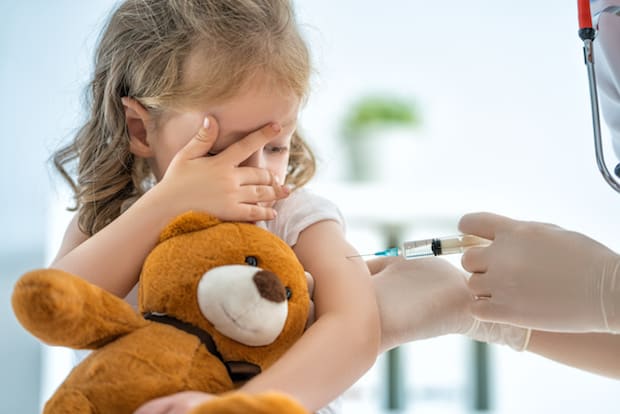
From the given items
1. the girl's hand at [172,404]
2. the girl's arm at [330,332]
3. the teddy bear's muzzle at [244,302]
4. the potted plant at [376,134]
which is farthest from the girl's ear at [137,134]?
the potted plant at [376,134]

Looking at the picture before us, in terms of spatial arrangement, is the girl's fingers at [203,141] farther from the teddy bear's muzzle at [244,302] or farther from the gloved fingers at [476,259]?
the gloved fingers at [476,259]

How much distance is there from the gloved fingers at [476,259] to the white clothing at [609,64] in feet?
1.70

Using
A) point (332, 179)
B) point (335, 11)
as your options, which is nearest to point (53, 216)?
point (332, 179)

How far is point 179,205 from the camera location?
2.86 ft

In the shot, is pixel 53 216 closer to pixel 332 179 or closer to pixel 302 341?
pixel 332 179

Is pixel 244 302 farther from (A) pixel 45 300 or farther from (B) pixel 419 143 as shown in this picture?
(B) pixel 419 143

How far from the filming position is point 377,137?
2607 mm

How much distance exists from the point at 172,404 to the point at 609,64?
107 centimetres

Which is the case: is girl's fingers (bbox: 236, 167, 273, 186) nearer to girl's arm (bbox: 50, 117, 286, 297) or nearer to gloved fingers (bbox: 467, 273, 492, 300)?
girl's arm (bbox: 50, 117, 286, 297)

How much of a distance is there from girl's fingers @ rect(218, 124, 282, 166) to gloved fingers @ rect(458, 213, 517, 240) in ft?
1.06

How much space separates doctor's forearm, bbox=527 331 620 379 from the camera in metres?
1.04

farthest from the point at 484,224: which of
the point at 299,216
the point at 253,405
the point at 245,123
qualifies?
the point at 253,405

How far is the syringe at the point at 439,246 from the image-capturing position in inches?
38.6

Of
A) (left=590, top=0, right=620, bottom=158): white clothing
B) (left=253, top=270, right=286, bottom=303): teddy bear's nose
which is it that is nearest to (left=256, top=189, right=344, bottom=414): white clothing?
(left=253, top=270, right=286, bottom=303): teddy bear's nose
